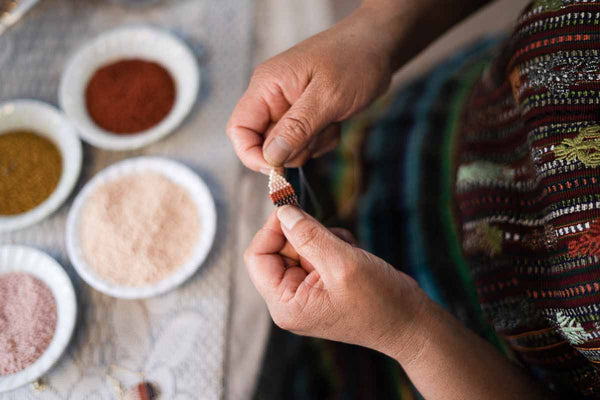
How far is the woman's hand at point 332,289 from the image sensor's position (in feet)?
1.81

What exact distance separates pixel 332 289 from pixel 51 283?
0.42 m

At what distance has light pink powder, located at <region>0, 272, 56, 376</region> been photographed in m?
0.57

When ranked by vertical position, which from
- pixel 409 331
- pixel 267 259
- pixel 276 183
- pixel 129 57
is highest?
pixel 129 57

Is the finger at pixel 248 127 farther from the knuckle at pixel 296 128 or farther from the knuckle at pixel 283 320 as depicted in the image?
Answer: the knuckle at pixel 283 320

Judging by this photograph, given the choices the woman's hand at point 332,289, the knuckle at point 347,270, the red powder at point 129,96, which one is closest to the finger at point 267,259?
the woman's hand at point 332,289

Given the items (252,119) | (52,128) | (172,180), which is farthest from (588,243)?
(52,128)

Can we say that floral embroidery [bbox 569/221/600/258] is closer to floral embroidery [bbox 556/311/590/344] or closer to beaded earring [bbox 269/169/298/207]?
floral embroidery [bbox 556/311/590/344]

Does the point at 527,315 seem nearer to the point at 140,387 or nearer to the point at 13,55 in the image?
the point at 140,387

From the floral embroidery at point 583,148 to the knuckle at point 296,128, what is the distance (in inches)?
13.2

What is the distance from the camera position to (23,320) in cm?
59

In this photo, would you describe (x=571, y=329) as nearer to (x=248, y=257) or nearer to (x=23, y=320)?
(x=248, y=257)

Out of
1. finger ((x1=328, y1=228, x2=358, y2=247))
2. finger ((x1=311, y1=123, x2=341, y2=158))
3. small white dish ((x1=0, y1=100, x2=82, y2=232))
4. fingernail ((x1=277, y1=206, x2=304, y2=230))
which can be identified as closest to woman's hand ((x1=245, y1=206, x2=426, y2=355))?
fingernail ((x1=277, y1=206, x2=304, y2=230))

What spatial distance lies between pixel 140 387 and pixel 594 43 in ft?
2.47

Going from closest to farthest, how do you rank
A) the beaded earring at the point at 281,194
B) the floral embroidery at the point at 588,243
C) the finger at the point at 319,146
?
the floral embroidery at the point at 588,243
the beaded earring at the point at 281,194
the finger at the point at 319,146
